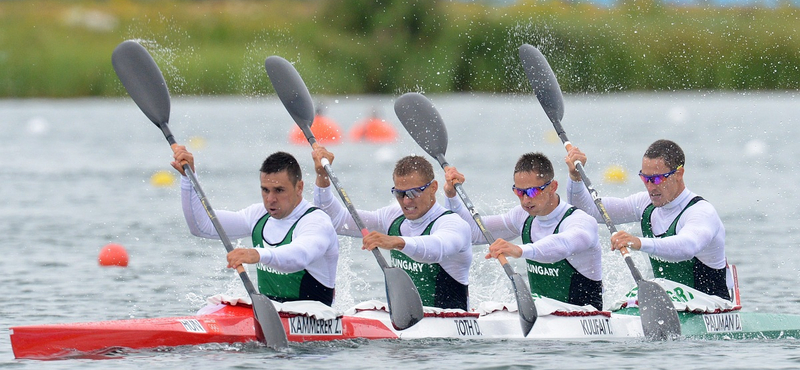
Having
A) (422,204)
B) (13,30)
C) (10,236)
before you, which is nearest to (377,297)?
(422,204)

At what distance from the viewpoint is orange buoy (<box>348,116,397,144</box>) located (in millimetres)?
31422

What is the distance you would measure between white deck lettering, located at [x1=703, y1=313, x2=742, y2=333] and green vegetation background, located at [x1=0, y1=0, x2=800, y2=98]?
72.7 ft

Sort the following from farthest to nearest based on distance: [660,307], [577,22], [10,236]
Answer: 1. [577,22]
2. [10,236]
3. [660,307]

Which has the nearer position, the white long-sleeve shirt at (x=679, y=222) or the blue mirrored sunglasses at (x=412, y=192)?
the white long-sleeve shirt at (x=679, y=222)

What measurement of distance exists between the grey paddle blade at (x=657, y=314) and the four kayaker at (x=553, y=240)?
0.42 metres

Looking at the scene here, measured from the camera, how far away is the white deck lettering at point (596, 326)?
8828 mm

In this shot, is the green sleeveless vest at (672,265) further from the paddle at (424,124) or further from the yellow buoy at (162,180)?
the yellow buoy at (162,180)

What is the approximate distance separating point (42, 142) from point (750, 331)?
978 inches

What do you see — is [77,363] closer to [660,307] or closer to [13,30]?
[660,307]

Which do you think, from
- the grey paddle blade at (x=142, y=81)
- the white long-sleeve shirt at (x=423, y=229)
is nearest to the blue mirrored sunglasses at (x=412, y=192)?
the white long-sleeve shirt at (x=423, y=229)

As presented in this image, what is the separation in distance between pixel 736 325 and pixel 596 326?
1118mm

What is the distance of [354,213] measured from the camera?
8961 millimetres

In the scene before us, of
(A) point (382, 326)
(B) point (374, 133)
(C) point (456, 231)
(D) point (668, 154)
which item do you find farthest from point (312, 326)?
(B) point (374, 133)

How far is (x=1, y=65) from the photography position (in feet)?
129
